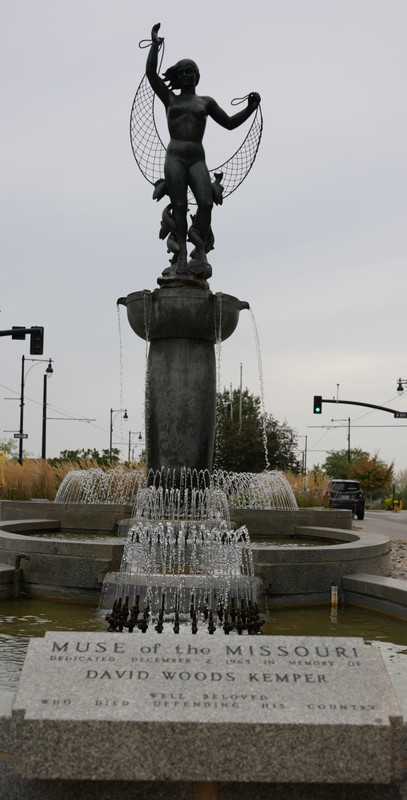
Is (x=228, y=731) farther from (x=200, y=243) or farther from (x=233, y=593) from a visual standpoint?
(x=200, y=243)

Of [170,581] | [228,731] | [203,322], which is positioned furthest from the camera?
[203,322]

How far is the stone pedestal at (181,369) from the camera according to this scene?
1284 cm

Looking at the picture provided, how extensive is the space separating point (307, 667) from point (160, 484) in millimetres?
9484

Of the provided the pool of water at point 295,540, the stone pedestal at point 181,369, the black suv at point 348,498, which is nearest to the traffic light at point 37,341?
the stone pedestal at point 181,369

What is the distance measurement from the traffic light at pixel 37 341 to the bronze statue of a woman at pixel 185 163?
10.3 meters

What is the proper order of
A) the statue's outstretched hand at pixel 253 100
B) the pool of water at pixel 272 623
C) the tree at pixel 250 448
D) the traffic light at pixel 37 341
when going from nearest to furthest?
the pool of water at pixel 272 623 → the statue's outstretched hand at pixel 253 100 → the traffic light at pixel 37 341 → the tree at pixel 250 448

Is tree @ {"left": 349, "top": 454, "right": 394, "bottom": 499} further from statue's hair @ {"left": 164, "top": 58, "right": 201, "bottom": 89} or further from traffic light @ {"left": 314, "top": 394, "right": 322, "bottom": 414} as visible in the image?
statue's hair @ {"left": 164, "top": 58, "right": 201, "bottom": 89}

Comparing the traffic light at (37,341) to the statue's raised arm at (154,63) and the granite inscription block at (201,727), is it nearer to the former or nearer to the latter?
the statue's raised arm at (154,63)

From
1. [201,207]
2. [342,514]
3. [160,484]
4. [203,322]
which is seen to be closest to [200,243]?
[201,207]

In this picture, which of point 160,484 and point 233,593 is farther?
point 160,484

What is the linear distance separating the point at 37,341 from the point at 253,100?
11.4 metres

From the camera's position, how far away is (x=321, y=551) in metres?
8.83

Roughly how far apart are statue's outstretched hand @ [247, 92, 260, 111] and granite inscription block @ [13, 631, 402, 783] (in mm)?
12077

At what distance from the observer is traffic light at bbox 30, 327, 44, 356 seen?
23.4m
